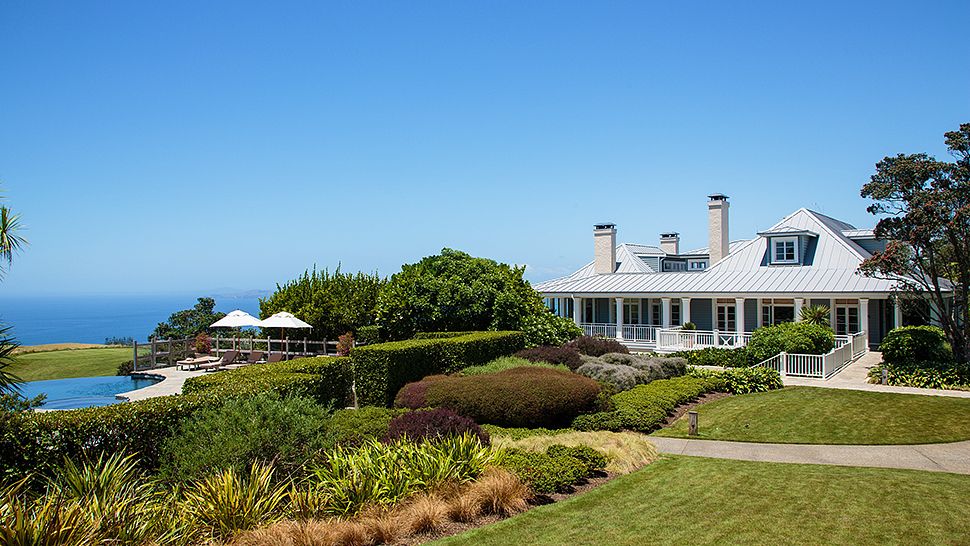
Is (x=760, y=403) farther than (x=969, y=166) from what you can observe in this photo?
No

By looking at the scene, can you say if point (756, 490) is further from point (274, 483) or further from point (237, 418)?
point (237, 418)

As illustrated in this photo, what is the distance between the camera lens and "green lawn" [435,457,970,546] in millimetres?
6738

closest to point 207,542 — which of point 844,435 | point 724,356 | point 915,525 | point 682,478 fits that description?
point 682,478

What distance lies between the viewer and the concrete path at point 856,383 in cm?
1766

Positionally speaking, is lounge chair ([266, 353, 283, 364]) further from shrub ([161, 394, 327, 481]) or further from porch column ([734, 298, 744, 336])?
porch column ([734, 298, 744, 336])

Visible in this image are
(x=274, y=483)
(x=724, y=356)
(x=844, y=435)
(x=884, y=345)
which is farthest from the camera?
(x=724, y=356)

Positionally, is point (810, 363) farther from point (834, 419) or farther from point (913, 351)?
point (834, 419)

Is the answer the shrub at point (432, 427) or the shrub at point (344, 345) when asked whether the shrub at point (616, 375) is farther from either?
the shrub at point (344, 345)

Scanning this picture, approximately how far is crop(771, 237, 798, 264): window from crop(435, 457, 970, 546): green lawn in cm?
2278

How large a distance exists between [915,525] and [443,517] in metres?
5.14

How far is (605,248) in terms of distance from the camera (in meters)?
38.5

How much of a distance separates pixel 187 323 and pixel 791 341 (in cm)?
3212

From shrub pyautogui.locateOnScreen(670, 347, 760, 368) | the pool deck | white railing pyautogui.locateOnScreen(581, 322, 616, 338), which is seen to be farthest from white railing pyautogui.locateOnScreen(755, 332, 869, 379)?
the pool deck

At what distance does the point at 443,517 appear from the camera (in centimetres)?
728
